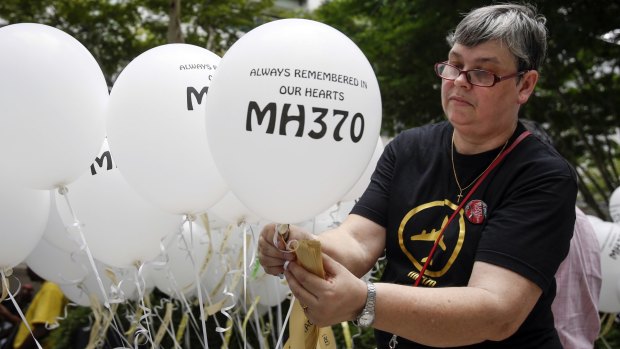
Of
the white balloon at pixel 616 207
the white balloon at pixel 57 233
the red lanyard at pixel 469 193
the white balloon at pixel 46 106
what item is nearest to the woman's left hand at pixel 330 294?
the red lanyard at pixel 469 193

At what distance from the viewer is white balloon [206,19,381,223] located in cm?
139

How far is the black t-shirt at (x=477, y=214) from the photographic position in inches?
54.9

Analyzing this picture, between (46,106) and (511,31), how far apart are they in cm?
148

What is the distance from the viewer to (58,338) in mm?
5578

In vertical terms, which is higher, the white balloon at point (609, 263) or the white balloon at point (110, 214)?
the white balloon at point (110, 214)

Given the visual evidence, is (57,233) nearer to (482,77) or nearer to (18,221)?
(18,221)

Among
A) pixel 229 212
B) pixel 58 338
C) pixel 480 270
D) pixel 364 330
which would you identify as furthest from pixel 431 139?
pixel 58 338

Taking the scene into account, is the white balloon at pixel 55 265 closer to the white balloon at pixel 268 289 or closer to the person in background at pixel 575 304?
the white balloon at pixel 268 289

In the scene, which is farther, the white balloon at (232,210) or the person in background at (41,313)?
the person in background at (41,313)

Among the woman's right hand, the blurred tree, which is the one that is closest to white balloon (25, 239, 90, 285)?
the woman's right hand

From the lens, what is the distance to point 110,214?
8.02ft

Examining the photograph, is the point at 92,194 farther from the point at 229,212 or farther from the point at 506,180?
the point at 506,180

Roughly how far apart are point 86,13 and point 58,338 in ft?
12.8

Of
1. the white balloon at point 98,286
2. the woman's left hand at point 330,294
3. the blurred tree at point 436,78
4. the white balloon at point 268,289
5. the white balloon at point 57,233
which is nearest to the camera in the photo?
the woman's left hand at point 330,294
